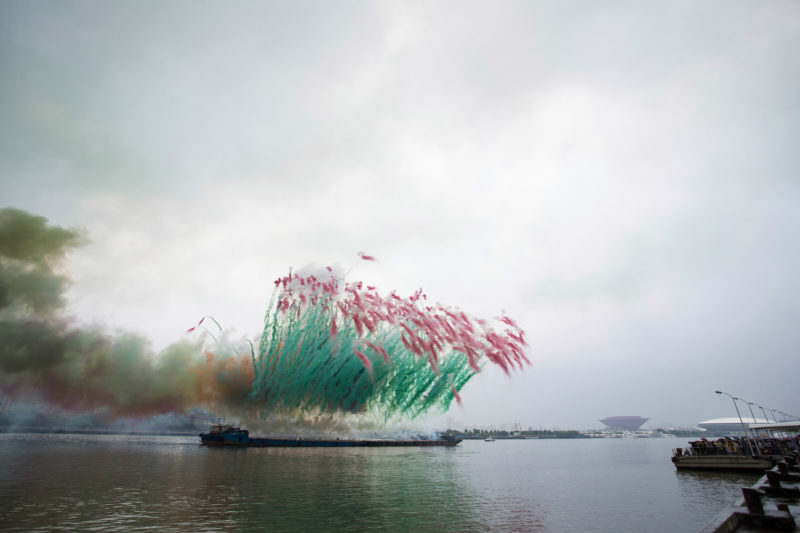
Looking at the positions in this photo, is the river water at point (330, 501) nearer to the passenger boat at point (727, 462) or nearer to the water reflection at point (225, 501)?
the water reflection at point (225, 501)

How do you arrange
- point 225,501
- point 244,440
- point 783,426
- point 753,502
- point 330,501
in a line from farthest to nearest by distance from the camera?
point 244,440, point 783,426, point 330,501, point 225,501, point 753,502

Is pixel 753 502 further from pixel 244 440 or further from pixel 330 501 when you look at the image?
pixel 244 440

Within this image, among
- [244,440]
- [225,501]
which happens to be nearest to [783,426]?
[225,501]

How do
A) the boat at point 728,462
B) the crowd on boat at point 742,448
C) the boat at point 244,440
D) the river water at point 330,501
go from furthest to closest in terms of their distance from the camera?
the boat at point 244,440, the crowd on boat at point 742,448, the boat at point 728,462, the river water at point 330,501

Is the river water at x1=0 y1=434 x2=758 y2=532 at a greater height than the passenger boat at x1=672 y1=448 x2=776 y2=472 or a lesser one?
lesser

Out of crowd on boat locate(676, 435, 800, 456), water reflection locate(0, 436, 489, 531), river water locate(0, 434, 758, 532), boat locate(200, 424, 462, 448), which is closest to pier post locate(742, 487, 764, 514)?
river water locate(0, 434, 758, 532)

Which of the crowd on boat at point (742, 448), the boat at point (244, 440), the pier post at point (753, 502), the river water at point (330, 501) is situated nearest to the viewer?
the pier post at point (753, 502)

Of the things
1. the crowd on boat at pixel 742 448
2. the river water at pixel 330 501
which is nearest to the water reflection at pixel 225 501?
the river water at pixel 330 501

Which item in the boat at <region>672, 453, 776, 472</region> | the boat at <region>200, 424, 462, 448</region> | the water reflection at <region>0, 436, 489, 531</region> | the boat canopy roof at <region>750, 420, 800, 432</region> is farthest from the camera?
the boat at <region>200, 424, 462, 448</region>

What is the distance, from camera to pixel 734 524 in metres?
9.16

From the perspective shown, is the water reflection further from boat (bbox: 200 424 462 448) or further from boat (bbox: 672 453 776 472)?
boat (bbox: 200 424 462 448)

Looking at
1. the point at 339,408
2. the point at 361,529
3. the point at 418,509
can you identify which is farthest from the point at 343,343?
the point at 361,529

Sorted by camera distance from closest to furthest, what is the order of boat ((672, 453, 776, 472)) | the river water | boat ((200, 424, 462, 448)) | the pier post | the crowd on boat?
the pier post → the river water → boat ((672, 453, 776, 472)) → the crowd on boat → boat ((200, 424, 462, 448))

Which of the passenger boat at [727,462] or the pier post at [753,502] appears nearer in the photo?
the pier post at [753,502]
